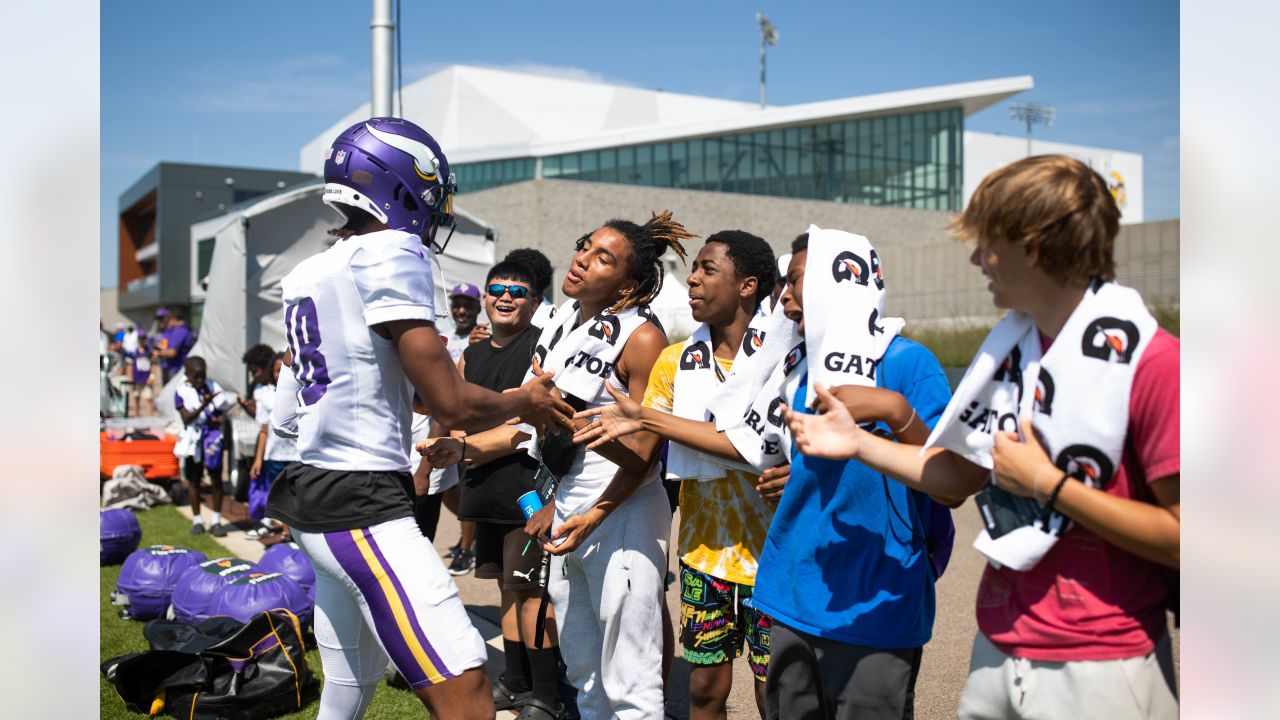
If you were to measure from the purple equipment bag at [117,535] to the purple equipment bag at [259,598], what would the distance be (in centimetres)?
288

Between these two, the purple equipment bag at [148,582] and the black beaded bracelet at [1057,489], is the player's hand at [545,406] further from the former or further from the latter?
the purple equipment bag at [148,582]

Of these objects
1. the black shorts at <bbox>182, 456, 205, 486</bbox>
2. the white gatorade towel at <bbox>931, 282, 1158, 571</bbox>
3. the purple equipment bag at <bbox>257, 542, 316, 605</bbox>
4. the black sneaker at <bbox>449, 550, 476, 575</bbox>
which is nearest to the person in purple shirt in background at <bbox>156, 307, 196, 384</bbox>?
the black shorts at <bbox>182, 456, 205, 486</bbox>

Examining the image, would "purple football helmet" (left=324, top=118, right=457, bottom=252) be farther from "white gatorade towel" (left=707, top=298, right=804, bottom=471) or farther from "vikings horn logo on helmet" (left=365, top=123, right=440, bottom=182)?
"white gatorade towel" (left=707, top=298, right=804, bottom=471)

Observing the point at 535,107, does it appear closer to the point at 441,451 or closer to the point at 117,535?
the point at 117,535

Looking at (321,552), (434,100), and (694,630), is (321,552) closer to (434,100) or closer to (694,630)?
(694,630)

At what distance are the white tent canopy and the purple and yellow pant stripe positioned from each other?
7644 mm

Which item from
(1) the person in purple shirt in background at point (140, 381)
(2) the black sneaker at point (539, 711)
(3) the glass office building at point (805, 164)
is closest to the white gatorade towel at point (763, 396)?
(2) the black sneaker at point (539, 711)

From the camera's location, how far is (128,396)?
22.3 metres

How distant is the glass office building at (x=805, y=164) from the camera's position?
43.0 m

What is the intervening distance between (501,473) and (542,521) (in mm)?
1109

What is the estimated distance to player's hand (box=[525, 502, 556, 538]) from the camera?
3875mm
